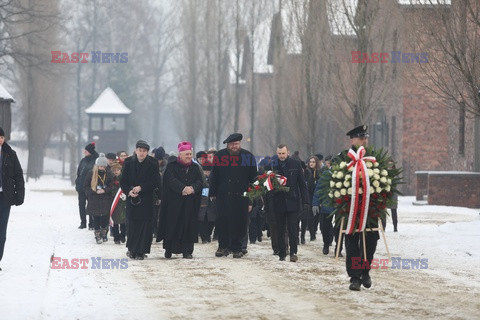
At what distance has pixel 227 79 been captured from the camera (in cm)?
6125

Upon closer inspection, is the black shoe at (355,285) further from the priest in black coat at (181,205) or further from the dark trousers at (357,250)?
the priest in black coat at (181,205)

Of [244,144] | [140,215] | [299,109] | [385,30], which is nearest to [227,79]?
[244,144]

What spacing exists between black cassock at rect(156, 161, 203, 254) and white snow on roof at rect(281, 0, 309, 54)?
2317 cm

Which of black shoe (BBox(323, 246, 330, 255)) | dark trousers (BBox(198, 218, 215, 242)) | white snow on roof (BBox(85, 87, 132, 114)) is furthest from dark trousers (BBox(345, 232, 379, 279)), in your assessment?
white snow on roof (BBox(85, 87, 132, 114))

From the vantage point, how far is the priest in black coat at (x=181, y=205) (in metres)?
16.3

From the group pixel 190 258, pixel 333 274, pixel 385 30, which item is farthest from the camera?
pixel 385 30

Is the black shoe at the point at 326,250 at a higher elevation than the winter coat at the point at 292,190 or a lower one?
lower

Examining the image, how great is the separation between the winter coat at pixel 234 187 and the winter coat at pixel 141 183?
0.95 metres

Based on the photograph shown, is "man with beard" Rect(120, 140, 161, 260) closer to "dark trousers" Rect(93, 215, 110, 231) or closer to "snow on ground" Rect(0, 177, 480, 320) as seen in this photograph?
"snow on ground" Rect(0, 177, 480, 320)

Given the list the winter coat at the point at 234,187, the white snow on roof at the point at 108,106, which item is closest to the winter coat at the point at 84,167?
the winter coat at the point at 234,187

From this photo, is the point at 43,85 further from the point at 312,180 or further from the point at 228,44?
the point at 312,180

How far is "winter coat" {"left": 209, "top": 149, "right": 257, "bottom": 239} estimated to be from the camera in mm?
16688

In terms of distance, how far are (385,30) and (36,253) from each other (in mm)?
19434

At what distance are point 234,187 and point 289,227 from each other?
3.80 ft
